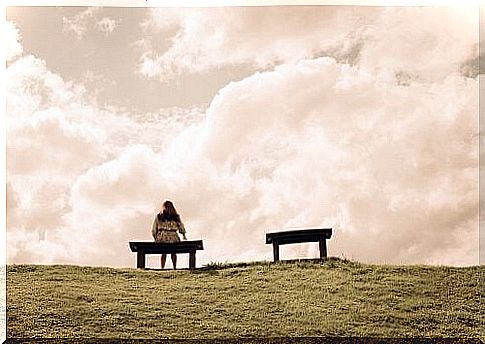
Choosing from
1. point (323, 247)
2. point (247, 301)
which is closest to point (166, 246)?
point (247, 301)

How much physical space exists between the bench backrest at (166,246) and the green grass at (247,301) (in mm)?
126

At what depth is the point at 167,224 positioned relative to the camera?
6746 mm

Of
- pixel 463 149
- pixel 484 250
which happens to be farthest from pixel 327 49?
pixel 484 250

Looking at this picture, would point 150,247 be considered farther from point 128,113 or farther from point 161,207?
point 128,113

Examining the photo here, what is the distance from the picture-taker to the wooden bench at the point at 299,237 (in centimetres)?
668

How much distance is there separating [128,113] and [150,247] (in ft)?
2.56

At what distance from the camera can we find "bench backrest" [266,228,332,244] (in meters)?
6.68

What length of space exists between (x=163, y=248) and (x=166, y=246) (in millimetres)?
21

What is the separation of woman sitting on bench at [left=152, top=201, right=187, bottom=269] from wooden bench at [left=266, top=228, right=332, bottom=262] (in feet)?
1.72

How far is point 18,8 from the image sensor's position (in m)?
6.70

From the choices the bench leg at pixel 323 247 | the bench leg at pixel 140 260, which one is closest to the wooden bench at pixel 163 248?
the bench leg at pixel 140 260

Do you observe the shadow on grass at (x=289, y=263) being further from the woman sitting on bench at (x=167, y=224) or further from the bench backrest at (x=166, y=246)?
the woman sitting on bench at (x=167, y=224)

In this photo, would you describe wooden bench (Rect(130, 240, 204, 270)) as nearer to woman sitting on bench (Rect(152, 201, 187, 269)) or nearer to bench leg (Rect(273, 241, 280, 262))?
woman sitting on bench (Rect(152, 201, 187, 269))

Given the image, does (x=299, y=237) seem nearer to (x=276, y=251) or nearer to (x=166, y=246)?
(x=276, y=251)
